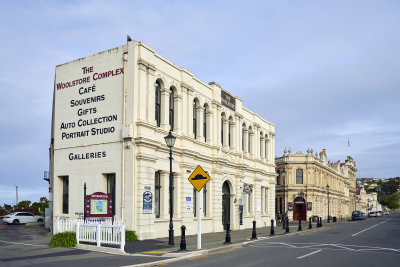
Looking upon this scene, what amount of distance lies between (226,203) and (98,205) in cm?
1622

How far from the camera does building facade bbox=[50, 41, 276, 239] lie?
23016 mm

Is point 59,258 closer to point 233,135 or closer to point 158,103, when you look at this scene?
point 158,103

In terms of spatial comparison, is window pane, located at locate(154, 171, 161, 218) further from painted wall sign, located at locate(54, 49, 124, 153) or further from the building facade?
painted wall sign, located at locate(54, 49, 124, 153)

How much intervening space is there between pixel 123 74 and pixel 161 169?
19.4ft

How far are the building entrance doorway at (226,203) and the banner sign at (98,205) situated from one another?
50.0ft

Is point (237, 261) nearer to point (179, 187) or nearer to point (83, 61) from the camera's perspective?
point (179, 187)

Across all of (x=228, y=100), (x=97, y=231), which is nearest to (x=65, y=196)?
(x=97, y=231)

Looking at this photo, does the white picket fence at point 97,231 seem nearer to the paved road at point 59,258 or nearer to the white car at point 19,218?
the paved road at point 59,258

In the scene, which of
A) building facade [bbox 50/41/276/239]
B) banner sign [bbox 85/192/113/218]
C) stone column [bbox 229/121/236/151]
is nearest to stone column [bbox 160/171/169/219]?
building facade [bbox 50/41/276/239]

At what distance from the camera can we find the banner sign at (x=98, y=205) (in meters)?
19.5

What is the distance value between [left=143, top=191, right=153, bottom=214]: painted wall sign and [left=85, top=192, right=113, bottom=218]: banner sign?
3.05 meters

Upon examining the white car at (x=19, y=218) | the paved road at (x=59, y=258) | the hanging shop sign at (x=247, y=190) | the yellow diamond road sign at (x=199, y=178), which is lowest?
the white car at (x=19, y=218)

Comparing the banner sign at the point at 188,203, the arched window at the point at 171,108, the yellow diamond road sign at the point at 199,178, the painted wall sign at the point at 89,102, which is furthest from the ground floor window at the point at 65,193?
the yellow diamond road sign at the point at 199,178

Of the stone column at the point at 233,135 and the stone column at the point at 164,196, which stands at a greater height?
the stone column at the point at 233,135
